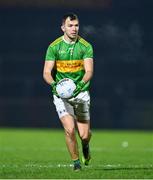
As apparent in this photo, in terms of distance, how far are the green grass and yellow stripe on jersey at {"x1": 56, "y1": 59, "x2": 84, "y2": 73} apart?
116 cm

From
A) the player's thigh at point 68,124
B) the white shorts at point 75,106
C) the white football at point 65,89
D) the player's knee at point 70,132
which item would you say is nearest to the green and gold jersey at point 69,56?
the white shorts at point 75,106

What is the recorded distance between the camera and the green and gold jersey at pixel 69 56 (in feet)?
36.2

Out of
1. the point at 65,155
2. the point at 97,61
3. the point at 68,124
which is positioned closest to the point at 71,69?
the point at 68,124

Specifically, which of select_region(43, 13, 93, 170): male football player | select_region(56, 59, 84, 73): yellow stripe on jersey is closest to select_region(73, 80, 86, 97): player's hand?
select_region(43, 13, 93, 170): male football player

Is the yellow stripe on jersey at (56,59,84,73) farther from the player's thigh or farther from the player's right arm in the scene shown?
the player's thigh

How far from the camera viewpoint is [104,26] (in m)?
22.0

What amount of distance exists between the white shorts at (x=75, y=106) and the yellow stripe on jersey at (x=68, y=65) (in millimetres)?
299

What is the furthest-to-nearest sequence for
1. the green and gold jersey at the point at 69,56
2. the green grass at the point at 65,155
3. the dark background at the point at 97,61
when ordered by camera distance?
the dark background at the point at 97,61, the green and gold jersey at the point at 69,56, the green grass at the point at 65,155

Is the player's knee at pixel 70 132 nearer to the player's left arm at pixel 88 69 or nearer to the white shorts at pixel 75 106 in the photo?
the white shorts at pixel 75 106

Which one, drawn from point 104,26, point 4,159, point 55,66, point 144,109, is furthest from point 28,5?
point 55,66

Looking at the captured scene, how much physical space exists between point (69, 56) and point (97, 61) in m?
11.0

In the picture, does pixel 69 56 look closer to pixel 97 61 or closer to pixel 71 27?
pixel 71 27

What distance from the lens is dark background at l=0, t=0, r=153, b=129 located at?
71.9ft

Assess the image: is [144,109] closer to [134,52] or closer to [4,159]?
[134,52]
